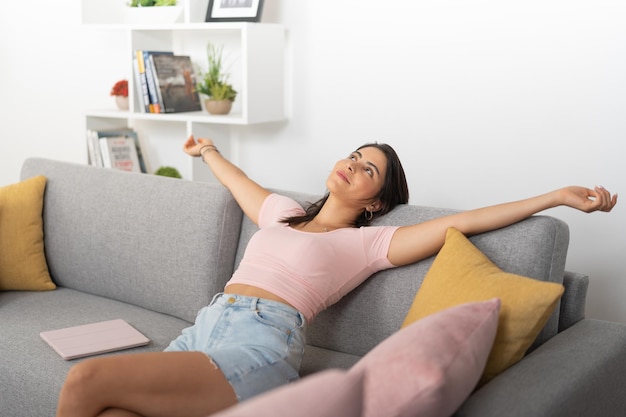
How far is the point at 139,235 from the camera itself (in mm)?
2734

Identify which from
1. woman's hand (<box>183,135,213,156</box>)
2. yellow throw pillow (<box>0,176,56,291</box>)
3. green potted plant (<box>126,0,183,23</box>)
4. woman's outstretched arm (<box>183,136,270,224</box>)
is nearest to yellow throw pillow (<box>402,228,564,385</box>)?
woman's outstretched arm (<box>183,136,270,224</box>)

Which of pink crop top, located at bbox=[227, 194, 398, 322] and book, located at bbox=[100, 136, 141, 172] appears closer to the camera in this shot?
pink crop top, located at bbox=[227, 194, 398, 322]

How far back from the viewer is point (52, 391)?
2.19m

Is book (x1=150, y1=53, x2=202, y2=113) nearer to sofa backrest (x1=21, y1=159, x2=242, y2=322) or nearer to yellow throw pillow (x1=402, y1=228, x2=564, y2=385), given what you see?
sofa backrest (x1=21, y1=159, x2=242, y2=322)

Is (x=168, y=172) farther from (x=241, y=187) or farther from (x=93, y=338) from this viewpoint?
(x=93, y=338)

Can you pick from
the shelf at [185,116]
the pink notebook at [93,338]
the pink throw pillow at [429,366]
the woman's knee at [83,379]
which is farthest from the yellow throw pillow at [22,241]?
the pink throw pillow at [429,366]

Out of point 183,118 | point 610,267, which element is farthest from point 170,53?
point 610,267

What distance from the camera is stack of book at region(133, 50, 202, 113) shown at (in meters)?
3.76

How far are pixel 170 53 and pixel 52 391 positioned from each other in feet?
6.59

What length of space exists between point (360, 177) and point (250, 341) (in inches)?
21.4

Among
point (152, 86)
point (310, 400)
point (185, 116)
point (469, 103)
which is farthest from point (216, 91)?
point (310, 400)

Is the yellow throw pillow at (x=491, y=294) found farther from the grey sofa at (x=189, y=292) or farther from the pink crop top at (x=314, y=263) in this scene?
the pink crop top at (x=314, y=263)

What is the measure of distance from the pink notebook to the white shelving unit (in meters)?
1.30

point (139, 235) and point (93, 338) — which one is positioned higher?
point (139, 235)
